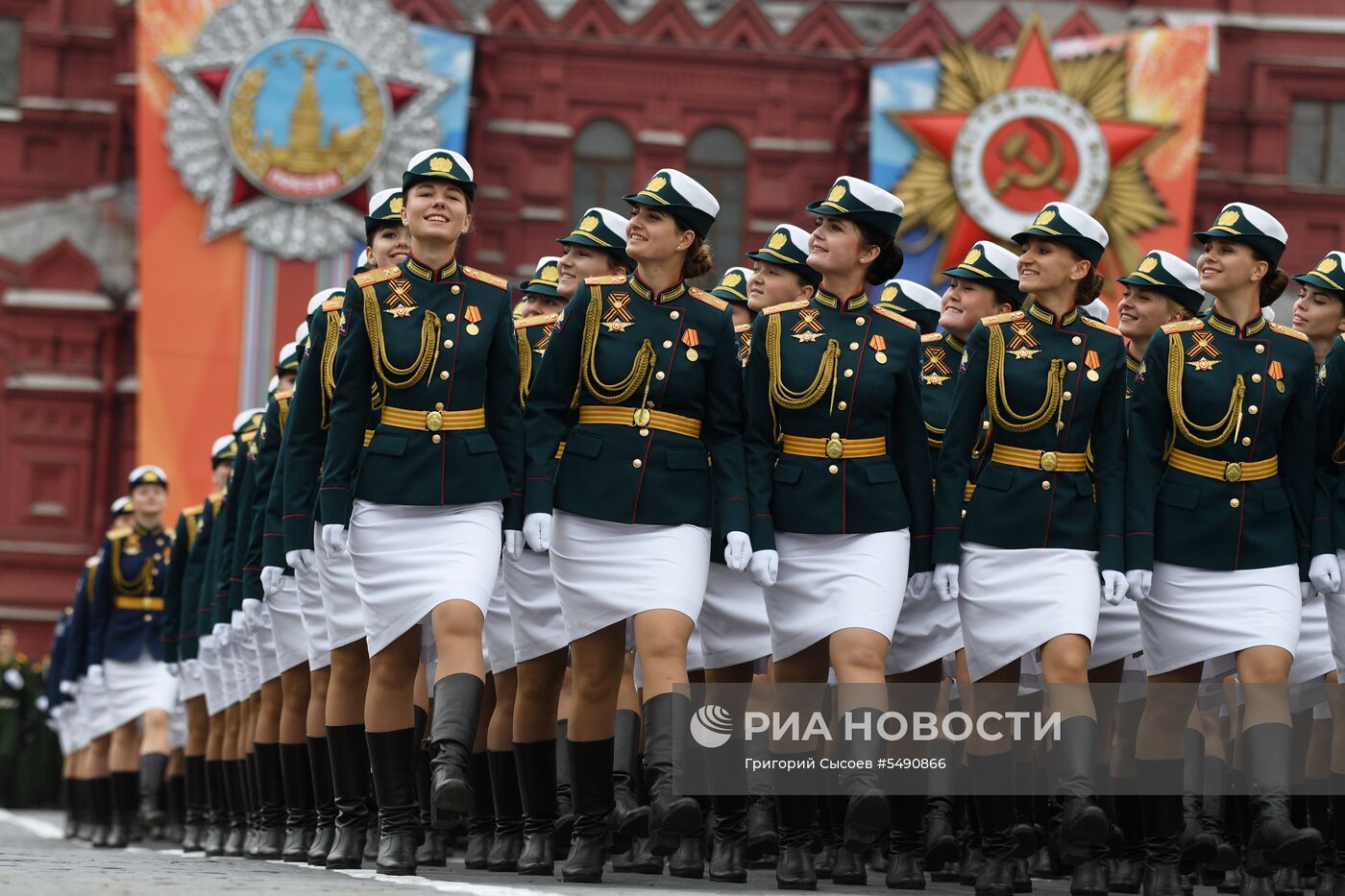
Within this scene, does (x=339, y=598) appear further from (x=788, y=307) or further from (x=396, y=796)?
(x=788, y=307)

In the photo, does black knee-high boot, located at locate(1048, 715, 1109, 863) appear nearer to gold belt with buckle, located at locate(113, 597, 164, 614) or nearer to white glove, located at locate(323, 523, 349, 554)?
white glove, located at locate(323, 523, 349, 554)

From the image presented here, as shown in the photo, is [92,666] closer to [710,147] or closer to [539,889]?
[539,889]

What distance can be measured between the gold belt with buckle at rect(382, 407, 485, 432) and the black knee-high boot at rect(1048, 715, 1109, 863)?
6.51 feet

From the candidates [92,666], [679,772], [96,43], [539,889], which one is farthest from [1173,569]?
[96,43]

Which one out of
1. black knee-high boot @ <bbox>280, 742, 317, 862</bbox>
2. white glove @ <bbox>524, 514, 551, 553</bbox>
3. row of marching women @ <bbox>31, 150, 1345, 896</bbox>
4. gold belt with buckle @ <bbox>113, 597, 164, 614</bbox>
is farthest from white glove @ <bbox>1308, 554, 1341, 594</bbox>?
gold belt with buckle @ <bbox>113, 597, 164, 614</bbox>

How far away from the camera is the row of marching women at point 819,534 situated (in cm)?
728

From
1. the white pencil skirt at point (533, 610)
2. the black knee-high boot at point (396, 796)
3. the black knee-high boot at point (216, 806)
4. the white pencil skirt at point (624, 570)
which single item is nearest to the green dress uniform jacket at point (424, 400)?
the white pencil skirt at point (624, 570)

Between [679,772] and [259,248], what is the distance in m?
17.8

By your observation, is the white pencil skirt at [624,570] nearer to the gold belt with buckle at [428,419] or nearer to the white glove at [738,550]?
the white glove at [738,550]

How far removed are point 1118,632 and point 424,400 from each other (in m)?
2.53

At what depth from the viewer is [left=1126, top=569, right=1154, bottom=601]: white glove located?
7.49 meters

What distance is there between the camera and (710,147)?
25.6 meters

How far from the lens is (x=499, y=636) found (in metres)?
8.77

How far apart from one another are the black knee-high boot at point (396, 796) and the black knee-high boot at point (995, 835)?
167cm
